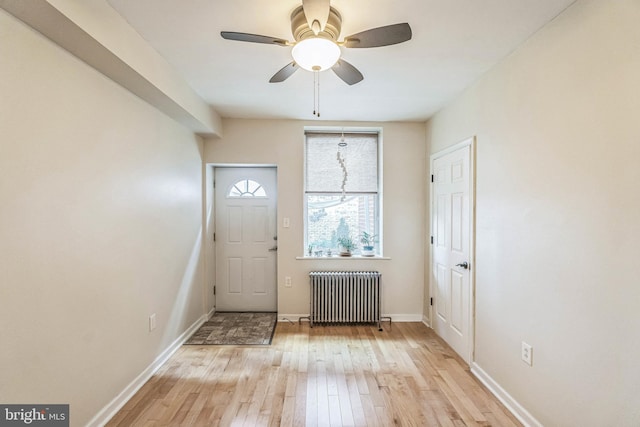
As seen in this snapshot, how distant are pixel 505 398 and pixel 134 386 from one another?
9.05 ft

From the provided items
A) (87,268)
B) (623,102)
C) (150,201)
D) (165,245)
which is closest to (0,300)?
(87,268)

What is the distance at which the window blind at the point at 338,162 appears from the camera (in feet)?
13.4

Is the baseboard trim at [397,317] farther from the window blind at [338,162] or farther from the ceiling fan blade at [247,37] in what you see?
the ceiling fan blade at [247,37]

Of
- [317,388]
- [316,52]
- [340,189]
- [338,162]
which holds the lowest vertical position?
[317,388]

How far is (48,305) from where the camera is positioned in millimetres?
1611

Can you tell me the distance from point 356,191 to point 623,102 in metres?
2.84

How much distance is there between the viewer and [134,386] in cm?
237

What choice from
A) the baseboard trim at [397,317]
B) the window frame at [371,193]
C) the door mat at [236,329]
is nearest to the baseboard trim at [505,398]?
the baseboard trim at [397,317]

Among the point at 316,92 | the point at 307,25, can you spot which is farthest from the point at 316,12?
the point at 316,92

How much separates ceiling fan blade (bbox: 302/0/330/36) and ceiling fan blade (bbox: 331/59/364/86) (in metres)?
0.37

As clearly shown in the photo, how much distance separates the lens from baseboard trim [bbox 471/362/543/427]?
2.00m

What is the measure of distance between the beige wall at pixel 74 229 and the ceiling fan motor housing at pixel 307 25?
1.29 meters
